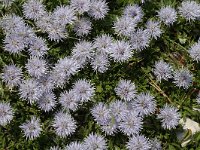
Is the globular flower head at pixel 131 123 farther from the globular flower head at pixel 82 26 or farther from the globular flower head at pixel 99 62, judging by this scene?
the globular flower head at pixel 82 26

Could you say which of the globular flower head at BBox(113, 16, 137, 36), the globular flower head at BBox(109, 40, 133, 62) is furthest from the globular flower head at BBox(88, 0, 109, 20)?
the globular flower head at BBox(109, 40, 133, 62)

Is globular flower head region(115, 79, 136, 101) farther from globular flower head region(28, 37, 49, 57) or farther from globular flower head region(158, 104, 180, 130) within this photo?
globular flower head region(28, 37, 49, 57)

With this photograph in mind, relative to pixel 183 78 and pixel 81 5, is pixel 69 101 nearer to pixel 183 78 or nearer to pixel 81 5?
pixel 81 5

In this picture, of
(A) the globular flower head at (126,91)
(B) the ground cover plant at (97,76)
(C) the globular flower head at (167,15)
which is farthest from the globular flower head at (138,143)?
(C) the globular flower head at (167,15)

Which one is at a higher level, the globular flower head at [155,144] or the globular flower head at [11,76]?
the globular flower head at [11,76]

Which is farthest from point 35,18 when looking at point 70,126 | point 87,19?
point 70,126

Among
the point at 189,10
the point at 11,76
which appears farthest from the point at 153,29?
the point at 11,76
